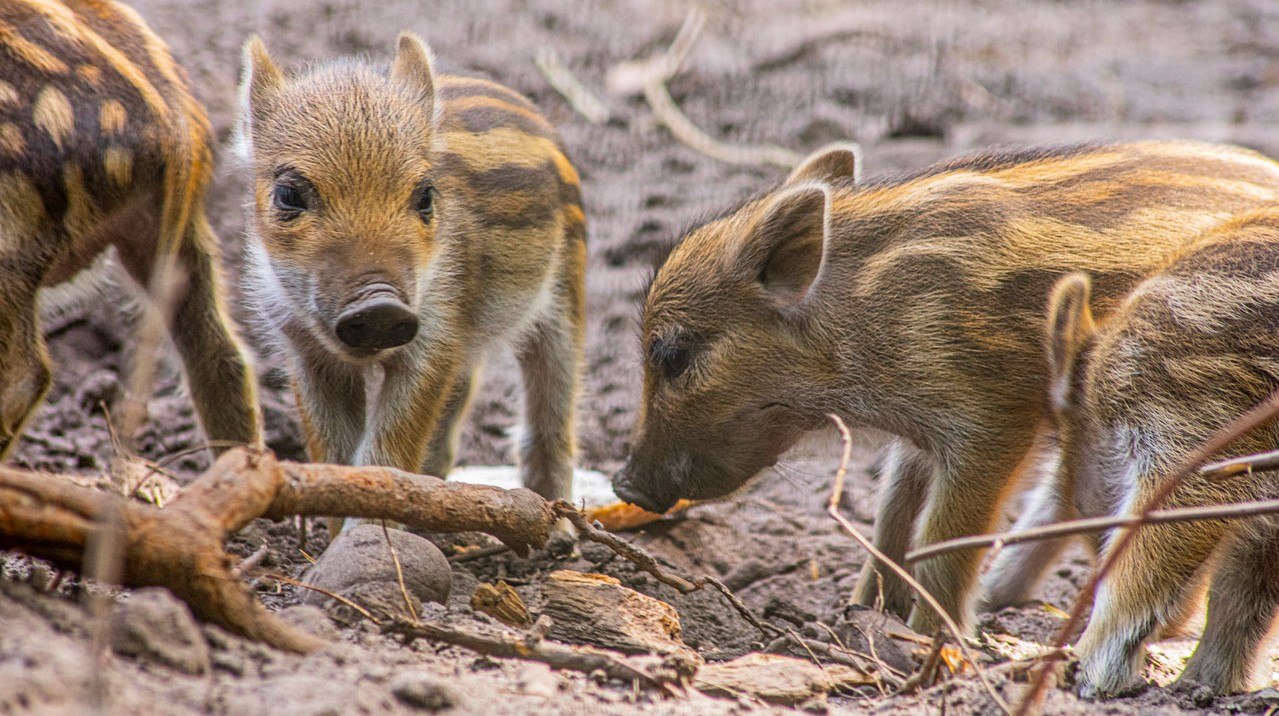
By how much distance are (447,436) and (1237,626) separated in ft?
8.55

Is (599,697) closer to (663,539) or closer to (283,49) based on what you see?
(663,539)

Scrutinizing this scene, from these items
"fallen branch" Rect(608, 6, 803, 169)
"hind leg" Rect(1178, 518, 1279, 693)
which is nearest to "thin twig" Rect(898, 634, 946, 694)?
"hind leg" Rect(1178, 518, 1279, 693)

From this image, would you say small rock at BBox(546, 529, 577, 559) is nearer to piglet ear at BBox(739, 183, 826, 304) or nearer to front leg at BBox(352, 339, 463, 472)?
front leg at BBox(352, 339, 463, 472)

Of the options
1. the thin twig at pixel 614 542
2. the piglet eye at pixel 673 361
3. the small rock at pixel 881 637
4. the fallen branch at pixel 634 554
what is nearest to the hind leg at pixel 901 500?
the small rock at pixel 881 637

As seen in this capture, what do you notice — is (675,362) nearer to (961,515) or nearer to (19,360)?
(961,515)

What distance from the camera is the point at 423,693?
1.90 meters

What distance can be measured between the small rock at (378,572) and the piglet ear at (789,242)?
1334 millimetres

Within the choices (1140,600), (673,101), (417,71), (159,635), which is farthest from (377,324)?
(673,101)

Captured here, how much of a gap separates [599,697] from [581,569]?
1.19 metres

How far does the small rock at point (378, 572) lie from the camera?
102 inches

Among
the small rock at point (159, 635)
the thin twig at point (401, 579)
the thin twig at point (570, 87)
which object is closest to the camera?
the small rock at point (159, 635)

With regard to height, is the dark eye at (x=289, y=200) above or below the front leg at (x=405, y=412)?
above

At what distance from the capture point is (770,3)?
10375 mm

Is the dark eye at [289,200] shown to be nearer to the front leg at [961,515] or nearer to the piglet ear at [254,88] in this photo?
the piglet ear at [254,88]
